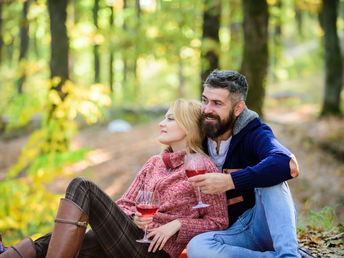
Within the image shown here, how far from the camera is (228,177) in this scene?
253 centimetres

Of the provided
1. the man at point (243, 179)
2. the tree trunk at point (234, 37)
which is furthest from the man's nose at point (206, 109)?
the tree trunk at point (234, 37)

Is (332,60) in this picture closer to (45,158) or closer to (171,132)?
(45,158)

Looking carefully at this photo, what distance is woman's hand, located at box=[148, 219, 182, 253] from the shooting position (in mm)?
2631

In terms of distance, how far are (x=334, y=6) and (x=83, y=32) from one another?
7555mm

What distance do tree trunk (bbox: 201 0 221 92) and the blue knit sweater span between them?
430 cm

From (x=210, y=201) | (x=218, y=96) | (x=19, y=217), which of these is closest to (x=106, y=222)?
(x=210, y=201)

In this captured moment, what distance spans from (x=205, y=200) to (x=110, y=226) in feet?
2.47

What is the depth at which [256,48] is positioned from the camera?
5.89m

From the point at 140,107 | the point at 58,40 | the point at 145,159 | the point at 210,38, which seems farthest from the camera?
the point at 140,107

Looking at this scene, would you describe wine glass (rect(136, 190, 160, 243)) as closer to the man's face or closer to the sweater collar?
the sweater collar

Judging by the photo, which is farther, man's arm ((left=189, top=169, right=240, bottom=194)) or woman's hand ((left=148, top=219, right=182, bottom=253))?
woman's hand ((left=148, top=219, right=182, bottom=253))

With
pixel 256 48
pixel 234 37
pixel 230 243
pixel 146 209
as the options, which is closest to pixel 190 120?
pixel 146 209

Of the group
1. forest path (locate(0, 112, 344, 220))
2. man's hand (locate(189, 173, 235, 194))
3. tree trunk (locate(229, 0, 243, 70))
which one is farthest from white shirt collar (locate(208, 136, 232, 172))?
tree trunk (locate(229, 0, 243, 70))

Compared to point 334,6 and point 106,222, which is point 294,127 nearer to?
point 334,6
